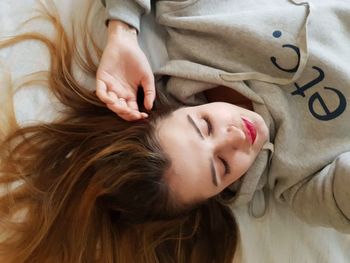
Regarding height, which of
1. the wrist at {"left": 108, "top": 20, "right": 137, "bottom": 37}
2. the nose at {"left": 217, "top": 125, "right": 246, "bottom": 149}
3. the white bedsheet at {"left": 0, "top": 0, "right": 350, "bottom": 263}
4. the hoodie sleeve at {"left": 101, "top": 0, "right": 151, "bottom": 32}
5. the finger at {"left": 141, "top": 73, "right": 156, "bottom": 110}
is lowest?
the white bedsheet at {"left": 0, "top": 0, "right": 350, "bottom": 263}

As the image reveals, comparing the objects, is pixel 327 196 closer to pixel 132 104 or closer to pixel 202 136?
pixel 202 136

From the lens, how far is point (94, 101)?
2.98ft

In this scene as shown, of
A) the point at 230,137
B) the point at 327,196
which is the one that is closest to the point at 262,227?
the point at 327,196

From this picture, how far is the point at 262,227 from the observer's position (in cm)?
97

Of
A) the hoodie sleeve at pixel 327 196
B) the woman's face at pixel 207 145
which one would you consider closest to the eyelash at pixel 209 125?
the woman's face at pixel 207 145

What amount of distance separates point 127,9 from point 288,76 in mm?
334

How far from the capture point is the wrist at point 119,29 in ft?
3.03

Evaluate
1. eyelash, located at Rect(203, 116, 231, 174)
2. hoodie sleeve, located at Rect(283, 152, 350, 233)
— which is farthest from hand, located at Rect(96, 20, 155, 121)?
hoodie sleeve, located at Rect(283, 152, 350, 233)

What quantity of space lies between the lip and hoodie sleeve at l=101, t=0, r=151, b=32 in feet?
0.95

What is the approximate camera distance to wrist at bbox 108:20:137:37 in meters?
0.92

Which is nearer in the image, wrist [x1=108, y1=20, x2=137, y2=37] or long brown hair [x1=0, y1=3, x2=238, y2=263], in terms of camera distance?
long brown hair [x1=0, y1=3, x2=238, y2=263]

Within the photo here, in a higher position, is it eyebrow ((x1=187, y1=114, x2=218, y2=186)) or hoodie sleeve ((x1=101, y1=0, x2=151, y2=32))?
hoodie sleeve ((x1=101, y1=0, x2=151, y2=32))

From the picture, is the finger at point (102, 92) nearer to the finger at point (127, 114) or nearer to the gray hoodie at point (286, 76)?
the finger at point (127, 114)

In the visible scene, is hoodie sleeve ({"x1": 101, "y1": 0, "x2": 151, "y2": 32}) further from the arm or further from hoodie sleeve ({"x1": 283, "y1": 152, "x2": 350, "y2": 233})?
hoodie sleeve ({"x1": 283, "y1": 152, "x2": 350, "y2": 233})
